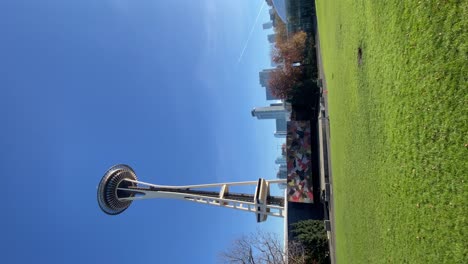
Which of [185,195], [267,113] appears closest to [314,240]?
[185,195]

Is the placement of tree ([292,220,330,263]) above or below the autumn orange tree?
below

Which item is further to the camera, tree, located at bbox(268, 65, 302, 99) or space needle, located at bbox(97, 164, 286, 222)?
tree, located at bbox(268, 65, 302, 99)

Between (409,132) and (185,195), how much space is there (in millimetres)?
29833

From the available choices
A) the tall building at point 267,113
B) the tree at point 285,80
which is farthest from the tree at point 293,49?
the tall building at point 267,113

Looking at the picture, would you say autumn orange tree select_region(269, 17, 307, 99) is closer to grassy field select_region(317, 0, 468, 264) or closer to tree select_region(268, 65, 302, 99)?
tree select_region(268, 65, 302, 99)

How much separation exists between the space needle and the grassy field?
16.7 m

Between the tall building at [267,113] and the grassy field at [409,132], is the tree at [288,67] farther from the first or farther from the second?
the tall building at [267,113]

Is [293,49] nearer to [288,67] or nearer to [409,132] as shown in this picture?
[288,67]

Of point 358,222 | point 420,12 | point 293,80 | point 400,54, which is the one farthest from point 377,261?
point 293,80

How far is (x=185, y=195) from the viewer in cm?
3419

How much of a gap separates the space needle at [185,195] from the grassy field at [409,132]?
16.7 metres

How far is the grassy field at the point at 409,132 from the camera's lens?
505cm

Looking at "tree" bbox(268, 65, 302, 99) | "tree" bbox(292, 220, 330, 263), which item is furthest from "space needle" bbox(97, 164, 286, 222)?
"tree" bbox(268, 65, 302, 99)

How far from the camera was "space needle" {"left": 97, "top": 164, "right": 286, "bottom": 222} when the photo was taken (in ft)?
93.4
